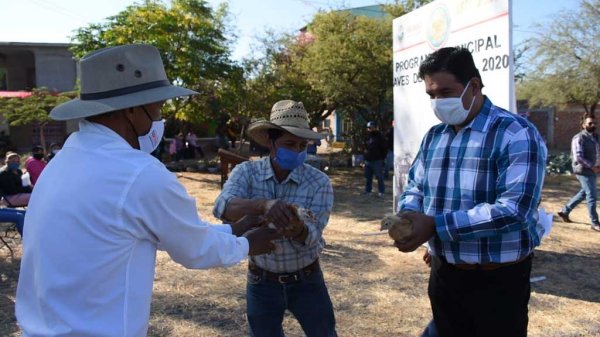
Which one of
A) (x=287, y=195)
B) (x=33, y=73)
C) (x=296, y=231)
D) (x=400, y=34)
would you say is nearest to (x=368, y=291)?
(x=287, y=195)

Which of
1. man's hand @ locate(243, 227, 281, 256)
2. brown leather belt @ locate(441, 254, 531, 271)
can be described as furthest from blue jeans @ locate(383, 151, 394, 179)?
man's hand @ locate(243, 227, 281, 256)

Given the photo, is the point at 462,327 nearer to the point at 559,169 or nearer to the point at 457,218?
the point at 457,218

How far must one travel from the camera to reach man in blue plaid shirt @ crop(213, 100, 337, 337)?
262cm

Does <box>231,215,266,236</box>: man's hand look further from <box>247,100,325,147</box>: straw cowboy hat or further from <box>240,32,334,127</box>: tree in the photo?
<box>240,32,334,127</box>: tree

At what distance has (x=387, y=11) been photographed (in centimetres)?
1481

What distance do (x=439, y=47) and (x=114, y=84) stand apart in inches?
200

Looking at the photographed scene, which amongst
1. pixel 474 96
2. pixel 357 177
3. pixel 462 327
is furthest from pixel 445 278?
pixel 357 177

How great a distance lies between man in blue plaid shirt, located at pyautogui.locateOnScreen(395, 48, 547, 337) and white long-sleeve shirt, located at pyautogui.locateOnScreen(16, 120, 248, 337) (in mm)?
1107

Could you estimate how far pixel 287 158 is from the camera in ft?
8.90

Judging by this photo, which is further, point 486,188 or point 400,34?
point 400,34

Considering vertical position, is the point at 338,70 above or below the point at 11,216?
above

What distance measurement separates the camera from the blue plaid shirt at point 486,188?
2.02 m

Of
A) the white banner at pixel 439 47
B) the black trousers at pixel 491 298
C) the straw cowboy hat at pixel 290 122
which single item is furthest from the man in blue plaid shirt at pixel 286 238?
the white banner at pixel 439 47

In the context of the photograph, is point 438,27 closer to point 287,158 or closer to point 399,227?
point 287,158
